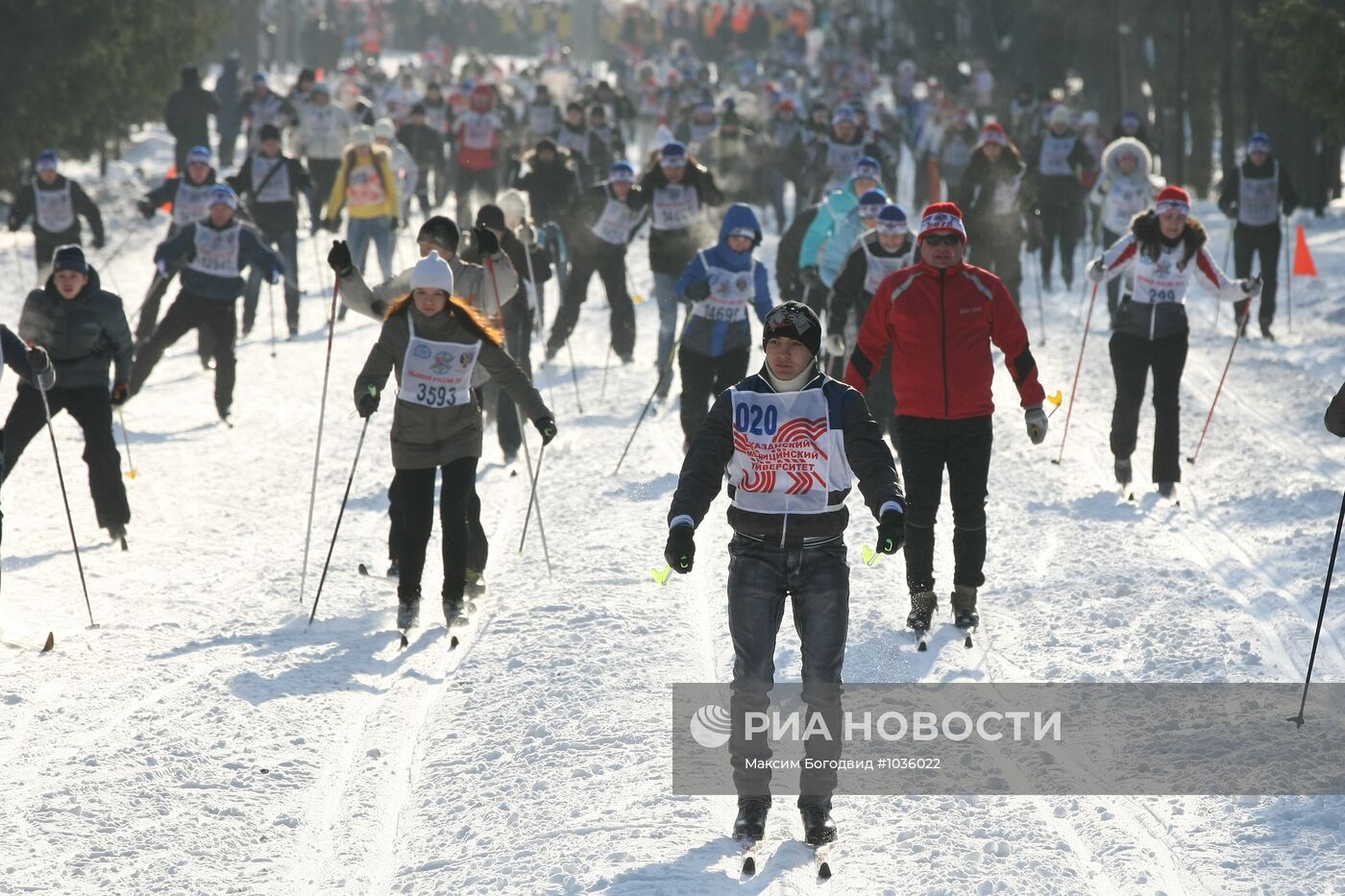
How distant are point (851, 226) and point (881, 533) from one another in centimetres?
721

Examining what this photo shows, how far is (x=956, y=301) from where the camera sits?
802 cm

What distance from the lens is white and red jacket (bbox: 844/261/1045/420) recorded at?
8.02 meters

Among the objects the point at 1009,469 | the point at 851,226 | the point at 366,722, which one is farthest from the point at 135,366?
the point at 366,722

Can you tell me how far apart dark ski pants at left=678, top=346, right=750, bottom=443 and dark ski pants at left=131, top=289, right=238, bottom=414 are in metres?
3.97

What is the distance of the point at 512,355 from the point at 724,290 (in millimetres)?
1764

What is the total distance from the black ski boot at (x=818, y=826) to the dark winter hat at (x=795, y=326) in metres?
1.49

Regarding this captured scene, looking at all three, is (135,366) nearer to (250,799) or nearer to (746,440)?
(250,799)

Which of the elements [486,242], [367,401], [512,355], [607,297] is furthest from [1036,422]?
[607,297]

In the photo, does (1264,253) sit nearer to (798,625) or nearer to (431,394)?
(431,394)

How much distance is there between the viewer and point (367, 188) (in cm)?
1764

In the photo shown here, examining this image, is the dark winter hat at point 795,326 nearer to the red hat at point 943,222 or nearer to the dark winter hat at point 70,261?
the red hat at point 943,222

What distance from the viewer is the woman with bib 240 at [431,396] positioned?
8.21 metres

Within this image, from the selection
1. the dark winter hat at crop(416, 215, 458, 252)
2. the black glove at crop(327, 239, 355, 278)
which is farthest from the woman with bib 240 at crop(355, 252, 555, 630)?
the dark winter hat at crop(416, 215, 458, 252)

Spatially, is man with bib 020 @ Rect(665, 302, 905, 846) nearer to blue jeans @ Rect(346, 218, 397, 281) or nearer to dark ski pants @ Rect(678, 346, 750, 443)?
dark ski pants @ Rect(678, 346, 750, 443)
